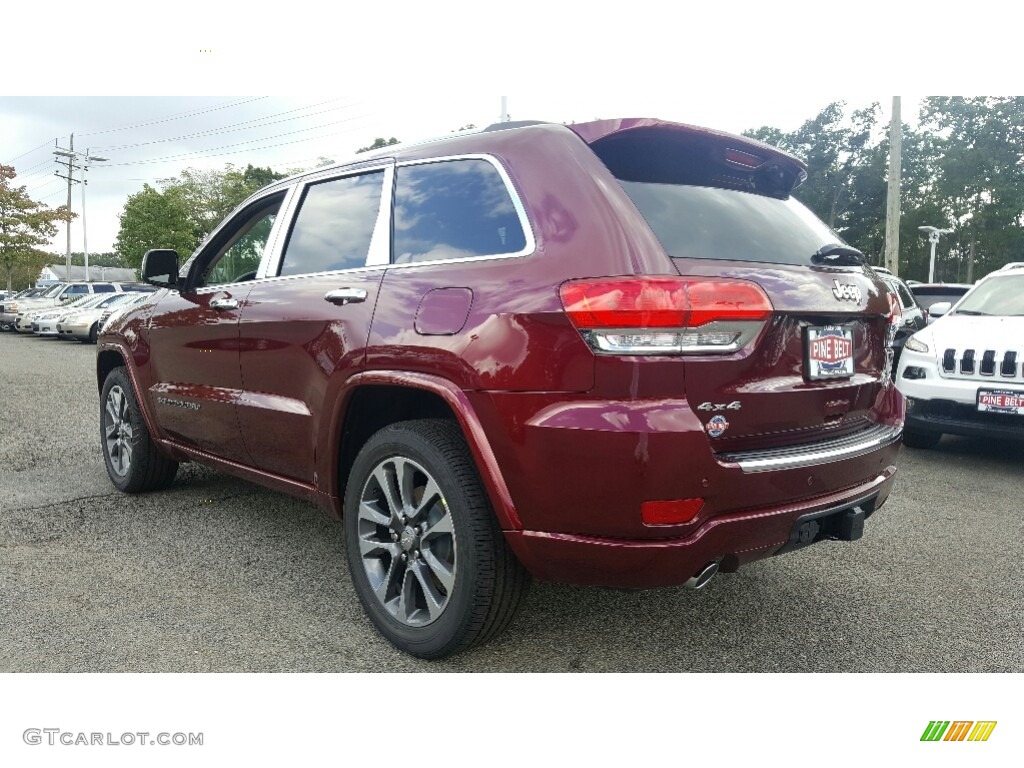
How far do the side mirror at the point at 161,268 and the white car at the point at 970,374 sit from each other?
525cm

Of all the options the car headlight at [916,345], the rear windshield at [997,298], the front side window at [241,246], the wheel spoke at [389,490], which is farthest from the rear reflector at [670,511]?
the rear windshield at [997,298]

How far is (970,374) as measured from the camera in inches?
230

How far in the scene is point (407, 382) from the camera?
259 cm

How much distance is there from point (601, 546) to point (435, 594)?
0.71 m

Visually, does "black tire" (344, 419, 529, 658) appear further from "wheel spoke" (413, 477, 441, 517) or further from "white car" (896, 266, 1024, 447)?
"white car" (896, 266, 1024, 447)

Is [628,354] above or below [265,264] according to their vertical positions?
below

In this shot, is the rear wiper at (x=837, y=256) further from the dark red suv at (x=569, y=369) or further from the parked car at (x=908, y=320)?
the parked car at (x=908, y=320)

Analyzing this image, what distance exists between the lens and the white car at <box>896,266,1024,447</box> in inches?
220

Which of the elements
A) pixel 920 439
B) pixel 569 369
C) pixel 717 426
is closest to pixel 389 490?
pixel 569 369

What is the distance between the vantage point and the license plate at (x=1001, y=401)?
5477 millimetres

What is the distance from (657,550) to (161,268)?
10.6 ft

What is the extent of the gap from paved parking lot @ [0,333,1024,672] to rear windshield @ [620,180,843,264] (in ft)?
4.60

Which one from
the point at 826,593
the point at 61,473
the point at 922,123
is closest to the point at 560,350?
the point at 826,593
